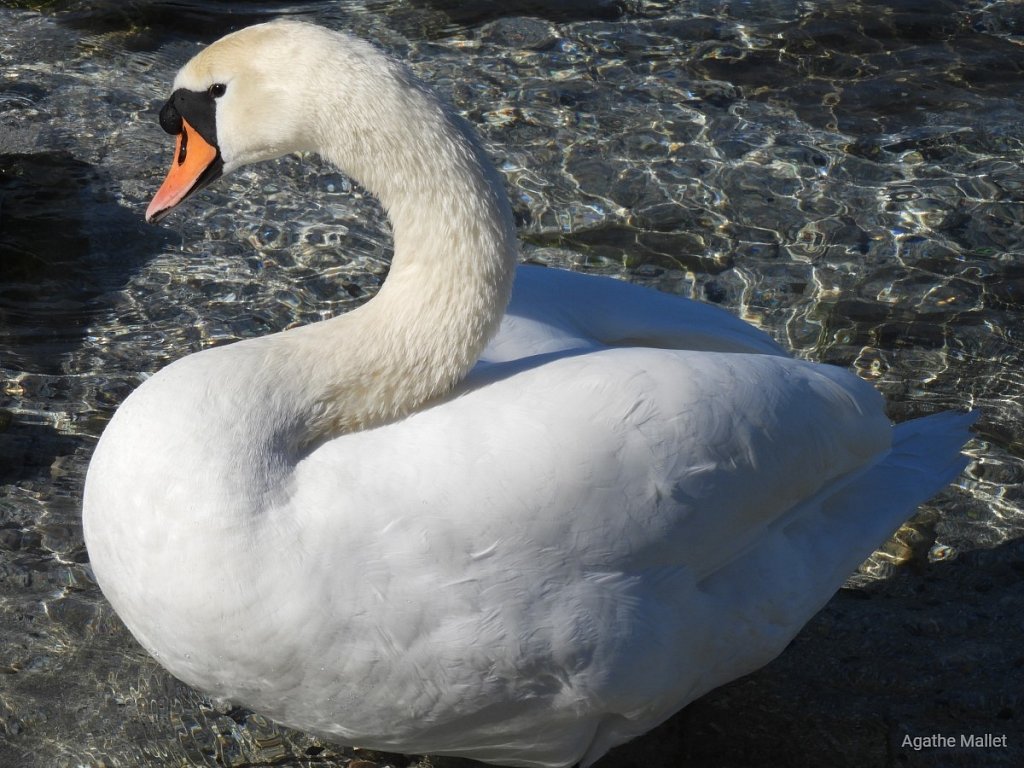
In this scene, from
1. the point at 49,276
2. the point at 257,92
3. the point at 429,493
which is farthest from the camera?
the point at 49,276

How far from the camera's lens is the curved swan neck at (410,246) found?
2.70 meters

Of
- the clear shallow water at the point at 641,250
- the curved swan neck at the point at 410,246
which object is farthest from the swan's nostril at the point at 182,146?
the clear shallow water at the point at 641,250

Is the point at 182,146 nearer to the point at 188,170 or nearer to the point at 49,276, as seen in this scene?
the point at 188,170

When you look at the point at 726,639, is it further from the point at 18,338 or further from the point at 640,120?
the point at 640,120

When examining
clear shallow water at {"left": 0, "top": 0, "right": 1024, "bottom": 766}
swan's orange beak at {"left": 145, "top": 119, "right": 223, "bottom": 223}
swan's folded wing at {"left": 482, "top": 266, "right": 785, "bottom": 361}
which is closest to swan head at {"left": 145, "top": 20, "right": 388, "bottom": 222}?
swan's orange beak at {"left": 145, "top": 119, "right": 223, "bottom": 223}

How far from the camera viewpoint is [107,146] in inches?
229

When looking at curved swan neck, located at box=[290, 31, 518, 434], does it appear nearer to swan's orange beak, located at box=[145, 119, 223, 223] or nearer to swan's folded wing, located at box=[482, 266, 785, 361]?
swan's orange beak, located at box=[145, 119, 223, 223]

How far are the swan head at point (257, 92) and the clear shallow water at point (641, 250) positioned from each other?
154 cm

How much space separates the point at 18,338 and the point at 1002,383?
374 centimetres

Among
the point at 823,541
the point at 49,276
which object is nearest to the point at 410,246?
the point at 823,541

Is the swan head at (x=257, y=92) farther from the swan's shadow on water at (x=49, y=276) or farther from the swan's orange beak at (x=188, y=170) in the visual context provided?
the swan's shadow on water at (x=49, y=276)

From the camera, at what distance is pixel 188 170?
2.92 metres

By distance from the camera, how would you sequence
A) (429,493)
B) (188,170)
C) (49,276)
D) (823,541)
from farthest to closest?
(49,276)
(823,541)
(188,170)
(429,493)

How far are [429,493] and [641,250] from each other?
299cm
